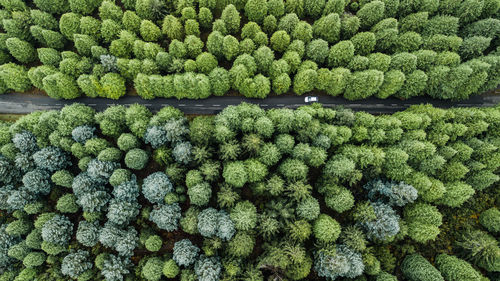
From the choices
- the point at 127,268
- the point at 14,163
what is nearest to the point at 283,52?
the point at 127,268

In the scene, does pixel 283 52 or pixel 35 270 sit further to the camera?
pixel 283 52

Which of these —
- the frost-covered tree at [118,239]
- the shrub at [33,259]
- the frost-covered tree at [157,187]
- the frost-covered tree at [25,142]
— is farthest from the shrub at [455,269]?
the frost-covered tree at [25,142]

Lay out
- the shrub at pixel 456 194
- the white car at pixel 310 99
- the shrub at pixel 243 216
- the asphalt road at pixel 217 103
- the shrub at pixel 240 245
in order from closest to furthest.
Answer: the shrub at pixel 240 245
the shrub at pixel 243 216
the shrub at pixel 456 194
the asphalt road at pixel 217 103
the white car at pixel 310 99

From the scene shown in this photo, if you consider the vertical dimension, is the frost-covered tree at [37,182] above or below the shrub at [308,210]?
above

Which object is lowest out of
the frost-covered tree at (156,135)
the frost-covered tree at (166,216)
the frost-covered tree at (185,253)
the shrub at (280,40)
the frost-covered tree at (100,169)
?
the frost-covered tree at (185,253)

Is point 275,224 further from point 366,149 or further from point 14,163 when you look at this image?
point 14,163

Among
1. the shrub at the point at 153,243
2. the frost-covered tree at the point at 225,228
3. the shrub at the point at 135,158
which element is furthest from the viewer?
the shrub at the point at 135,158

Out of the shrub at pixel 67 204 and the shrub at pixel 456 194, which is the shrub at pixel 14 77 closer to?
the shrub at pixel 67 204
